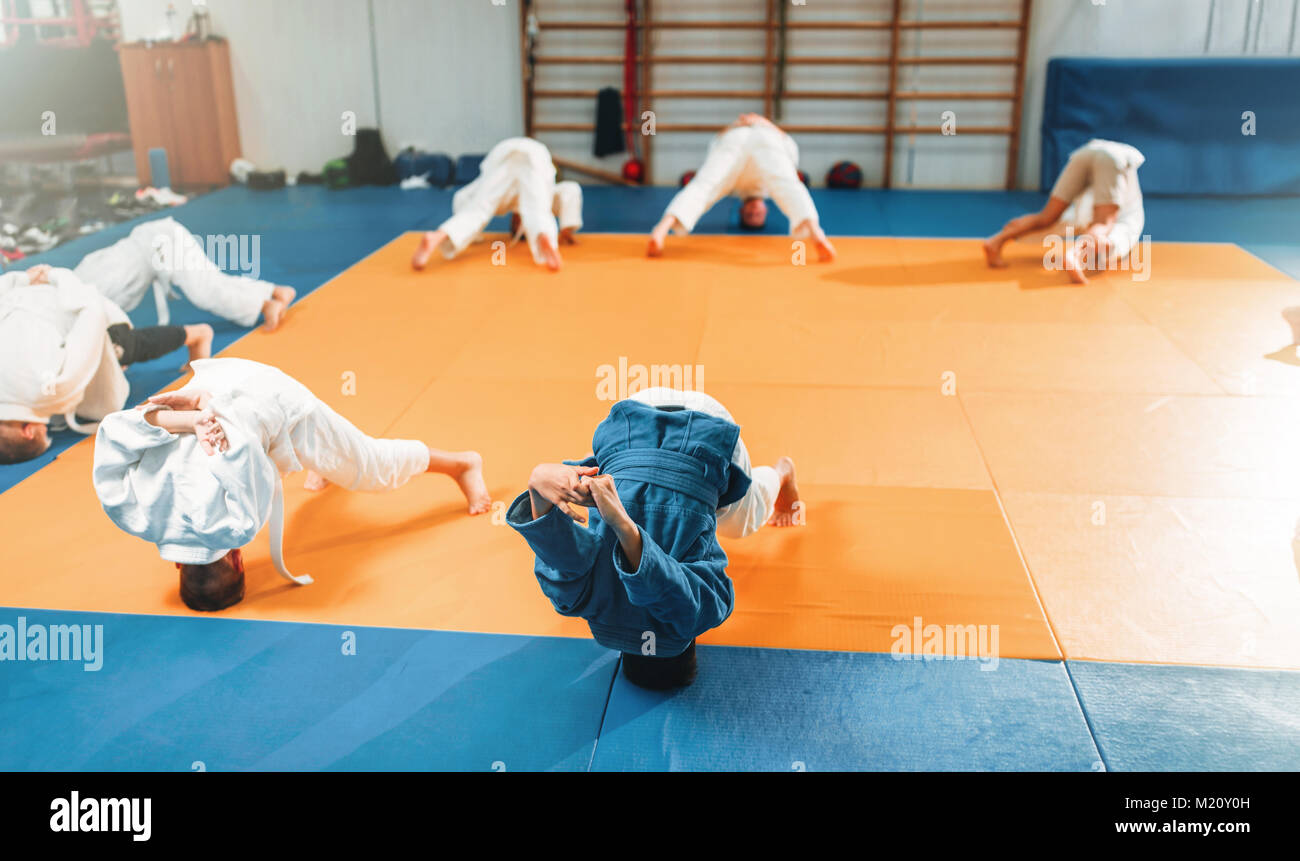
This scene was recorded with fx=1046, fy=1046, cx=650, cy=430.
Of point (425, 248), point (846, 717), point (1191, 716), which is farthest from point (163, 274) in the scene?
point (1191, 716)

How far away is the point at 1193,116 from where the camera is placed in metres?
7.93

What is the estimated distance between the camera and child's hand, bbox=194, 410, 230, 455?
8.52ft

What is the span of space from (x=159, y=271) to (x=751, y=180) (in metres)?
3.46

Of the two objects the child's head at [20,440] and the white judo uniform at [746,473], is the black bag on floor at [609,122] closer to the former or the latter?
the child's head at [20,440]

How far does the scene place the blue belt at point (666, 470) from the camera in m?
2.31

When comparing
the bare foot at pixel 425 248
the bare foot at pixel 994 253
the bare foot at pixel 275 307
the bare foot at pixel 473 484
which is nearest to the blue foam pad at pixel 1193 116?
the bare foot at pixel 994 253

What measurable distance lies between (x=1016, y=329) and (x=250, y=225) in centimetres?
531

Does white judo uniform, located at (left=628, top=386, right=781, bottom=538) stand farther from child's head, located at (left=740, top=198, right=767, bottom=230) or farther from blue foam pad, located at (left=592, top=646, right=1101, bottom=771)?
child's head, located at (left=740, top=198, right=767, bottom=230)

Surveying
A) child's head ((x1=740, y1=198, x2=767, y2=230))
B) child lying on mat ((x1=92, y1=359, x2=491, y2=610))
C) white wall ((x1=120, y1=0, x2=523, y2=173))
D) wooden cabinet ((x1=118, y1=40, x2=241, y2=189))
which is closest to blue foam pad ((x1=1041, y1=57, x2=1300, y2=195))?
child's head ((x1=740, y1=198, x2=767, y2=230))

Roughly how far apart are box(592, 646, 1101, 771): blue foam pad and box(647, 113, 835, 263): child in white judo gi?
4.03 metres

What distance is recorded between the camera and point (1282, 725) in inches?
92.6
